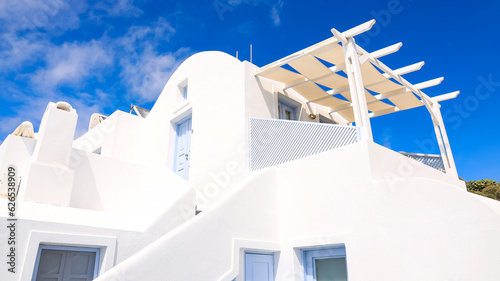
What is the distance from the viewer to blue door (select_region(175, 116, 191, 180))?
32.9 feet

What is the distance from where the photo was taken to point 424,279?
4.01 meters

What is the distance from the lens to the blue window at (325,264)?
519 centimetres

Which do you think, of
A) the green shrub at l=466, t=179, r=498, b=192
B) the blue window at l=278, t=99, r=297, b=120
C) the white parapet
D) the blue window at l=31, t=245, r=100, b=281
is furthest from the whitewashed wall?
the green shrub at l=466, t=179, r=498, b=192

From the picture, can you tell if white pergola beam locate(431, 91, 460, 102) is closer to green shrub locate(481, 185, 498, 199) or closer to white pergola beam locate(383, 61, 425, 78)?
white pergola beam locate(383, 61, 425, 78)

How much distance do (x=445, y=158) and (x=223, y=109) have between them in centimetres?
655

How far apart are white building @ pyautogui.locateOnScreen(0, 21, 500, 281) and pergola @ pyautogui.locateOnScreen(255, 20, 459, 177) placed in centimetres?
5

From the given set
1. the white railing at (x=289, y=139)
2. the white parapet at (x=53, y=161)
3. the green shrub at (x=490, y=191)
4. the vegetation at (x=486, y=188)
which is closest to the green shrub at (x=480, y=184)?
the vegetation at (x=486, y=188)

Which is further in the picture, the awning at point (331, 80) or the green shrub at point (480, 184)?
the green shrub at point (480, 184)

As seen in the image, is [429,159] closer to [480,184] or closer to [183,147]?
[183,147]

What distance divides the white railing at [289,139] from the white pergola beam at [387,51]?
104 inches

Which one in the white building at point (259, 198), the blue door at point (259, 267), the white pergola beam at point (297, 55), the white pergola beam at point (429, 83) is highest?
the white pergola beam at point (429, 83)

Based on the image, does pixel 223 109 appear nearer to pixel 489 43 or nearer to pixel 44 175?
pixel 44 175

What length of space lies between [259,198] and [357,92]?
119 inches

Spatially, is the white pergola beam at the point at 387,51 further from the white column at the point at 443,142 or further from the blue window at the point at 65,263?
the blue window at the point at 65,263
